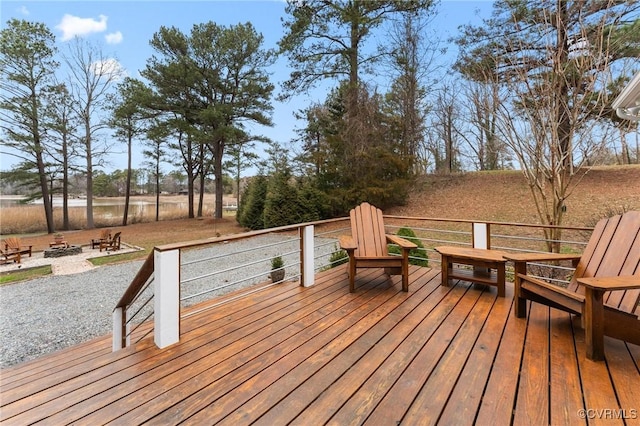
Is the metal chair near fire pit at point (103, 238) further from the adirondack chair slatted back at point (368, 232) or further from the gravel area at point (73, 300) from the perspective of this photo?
the adirondack chair slatted back at point (368, 232)

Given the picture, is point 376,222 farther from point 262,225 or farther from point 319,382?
point 262,225

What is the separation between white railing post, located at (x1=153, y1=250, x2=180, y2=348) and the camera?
6.50 feet

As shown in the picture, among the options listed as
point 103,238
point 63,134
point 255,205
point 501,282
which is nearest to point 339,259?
point 501,282

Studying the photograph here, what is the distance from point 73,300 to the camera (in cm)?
469

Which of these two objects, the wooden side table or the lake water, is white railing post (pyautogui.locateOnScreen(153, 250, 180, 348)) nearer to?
the wooden side table

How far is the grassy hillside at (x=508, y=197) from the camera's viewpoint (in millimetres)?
8094

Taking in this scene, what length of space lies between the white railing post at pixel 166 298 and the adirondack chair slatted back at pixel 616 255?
297 centimetres

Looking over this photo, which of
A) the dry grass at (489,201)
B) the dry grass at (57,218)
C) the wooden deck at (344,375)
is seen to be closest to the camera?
the wooden deck at (344,375)

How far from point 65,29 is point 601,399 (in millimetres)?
17610

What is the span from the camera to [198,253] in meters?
8.35

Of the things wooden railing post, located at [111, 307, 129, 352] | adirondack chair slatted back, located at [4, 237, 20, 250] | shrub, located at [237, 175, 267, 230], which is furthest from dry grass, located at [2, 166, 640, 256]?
wooden railing post, located at [111, 307, 129, 352]

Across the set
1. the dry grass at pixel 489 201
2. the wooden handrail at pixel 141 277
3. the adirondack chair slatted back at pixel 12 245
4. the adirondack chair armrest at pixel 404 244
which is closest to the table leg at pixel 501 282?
the adirondack chair armrest at pixel 404 244

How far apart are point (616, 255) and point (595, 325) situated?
0.76m

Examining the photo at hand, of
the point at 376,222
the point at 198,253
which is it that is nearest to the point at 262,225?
the point at 198,253
